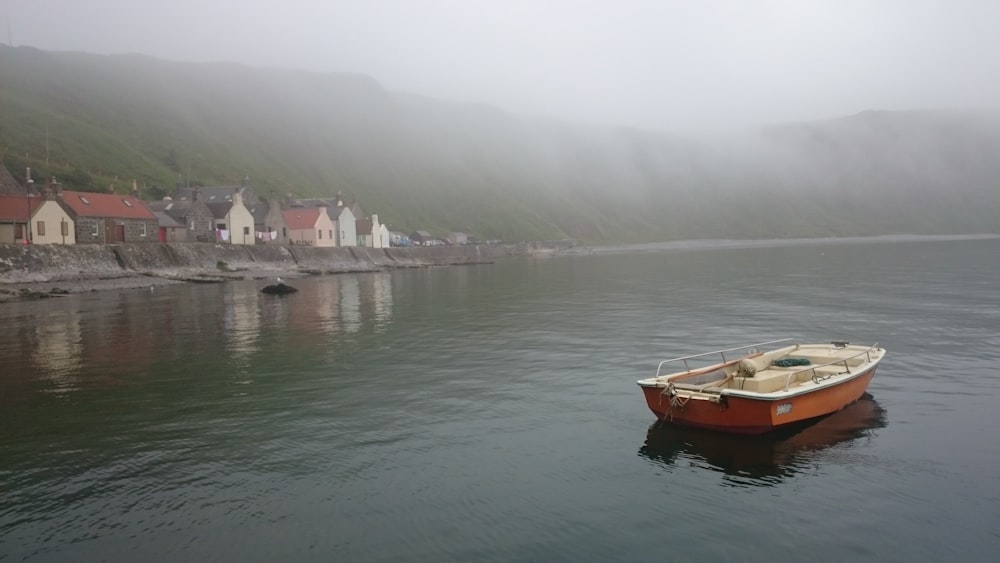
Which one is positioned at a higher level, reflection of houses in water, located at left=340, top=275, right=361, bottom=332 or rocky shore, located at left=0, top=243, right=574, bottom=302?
rocky shore, located at left=0, top=243, right=574, bottom=302

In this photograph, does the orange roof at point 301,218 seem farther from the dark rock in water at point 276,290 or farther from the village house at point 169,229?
the dark rock in water at point 276,290

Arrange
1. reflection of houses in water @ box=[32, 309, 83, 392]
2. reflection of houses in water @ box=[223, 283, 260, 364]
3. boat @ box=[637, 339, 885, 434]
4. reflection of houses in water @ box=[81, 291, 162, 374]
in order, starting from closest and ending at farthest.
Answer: boat @ box=[637, 339, 885, 434] → reflection of houses in water @ box=[32, 309, 83, 392] → reflection of houses in water @ box=[81, 291, 162, 374] → reflection of houses in water @ box=[223, 283, 260, 364]

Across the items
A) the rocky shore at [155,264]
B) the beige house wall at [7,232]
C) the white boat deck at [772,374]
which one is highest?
the beige house wall at [7,232]

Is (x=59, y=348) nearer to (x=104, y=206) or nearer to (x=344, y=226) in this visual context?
(x=104, y=206)

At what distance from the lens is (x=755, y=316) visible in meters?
44.1

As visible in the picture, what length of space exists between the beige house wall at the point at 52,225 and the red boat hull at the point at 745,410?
86169 mm

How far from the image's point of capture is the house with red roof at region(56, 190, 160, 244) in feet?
274

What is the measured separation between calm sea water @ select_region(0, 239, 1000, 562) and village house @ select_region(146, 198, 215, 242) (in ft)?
227

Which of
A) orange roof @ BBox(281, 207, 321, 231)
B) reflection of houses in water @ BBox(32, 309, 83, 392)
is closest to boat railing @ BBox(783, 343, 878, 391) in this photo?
reflection of houses in water @ BBox(32, 309, 83, 392)

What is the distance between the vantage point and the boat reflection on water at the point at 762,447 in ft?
52.6

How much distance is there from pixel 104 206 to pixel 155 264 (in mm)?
11068

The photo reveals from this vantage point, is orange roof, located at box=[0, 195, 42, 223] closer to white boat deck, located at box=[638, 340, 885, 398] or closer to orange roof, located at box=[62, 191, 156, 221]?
orange roof, located at box=[62, 191, 156, 221]

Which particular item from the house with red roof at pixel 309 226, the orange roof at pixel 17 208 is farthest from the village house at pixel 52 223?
the house with red roof at pixel 309 226

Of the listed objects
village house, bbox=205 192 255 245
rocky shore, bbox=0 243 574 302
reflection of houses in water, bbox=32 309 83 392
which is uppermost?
village house, bbox=205 192 255 245
